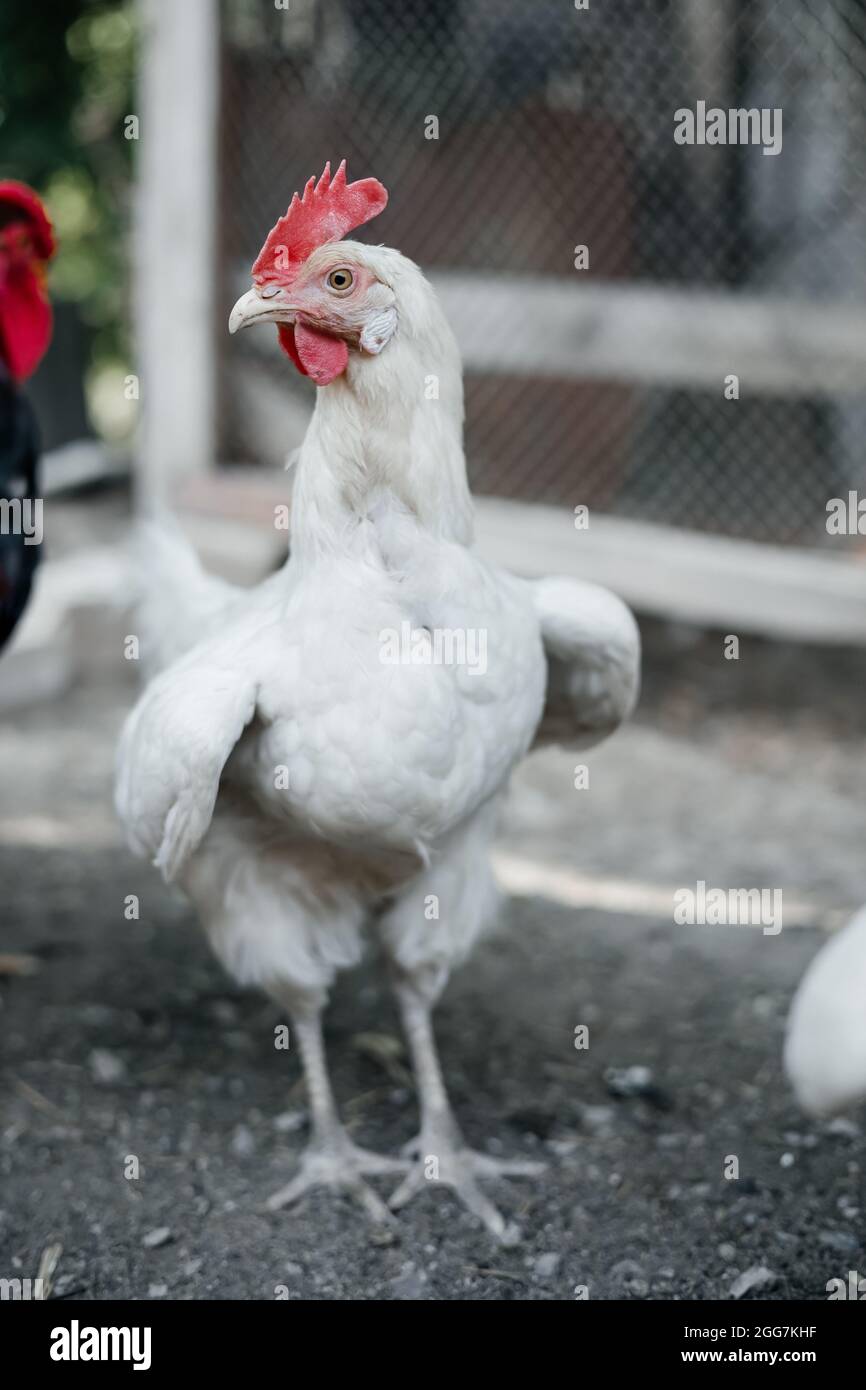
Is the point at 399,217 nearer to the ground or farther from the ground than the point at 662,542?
farther from the ground

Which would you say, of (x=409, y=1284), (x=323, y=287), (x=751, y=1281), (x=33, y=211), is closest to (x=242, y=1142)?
(x=409, y=1284)

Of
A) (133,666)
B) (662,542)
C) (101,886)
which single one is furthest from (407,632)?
(133,666)

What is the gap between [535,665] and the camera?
260 centimetres

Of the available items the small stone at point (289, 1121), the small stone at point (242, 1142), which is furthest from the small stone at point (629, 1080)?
the small stone at point (242, 1142)

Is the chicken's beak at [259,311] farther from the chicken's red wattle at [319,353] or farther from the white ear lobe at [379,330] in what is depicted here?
the white ear lobe at [379,330]

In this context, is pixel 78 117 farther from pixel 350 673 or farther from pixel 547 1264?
pixel 547 1264

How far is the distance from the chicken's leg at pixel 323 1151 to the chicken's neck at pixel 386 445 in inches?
45.2

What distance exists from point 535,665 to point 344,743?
489mm

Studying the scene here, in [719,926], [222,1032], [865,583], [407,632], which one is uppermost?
[865,583]

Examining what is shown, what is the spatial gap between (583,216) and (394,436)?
3.53m

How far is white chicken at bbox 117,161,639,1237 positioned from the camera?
2281 millimetres

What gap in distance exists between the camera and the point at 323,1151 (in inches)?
114

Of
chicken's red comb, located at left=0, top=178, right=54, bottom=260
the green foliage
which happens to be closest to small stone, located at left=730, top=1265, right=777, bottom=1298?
chicken's red comb, located at left=0, top=178, right=54, bottom=260

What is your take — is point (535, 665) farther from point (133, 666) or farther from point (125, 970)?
point (133, 666)
